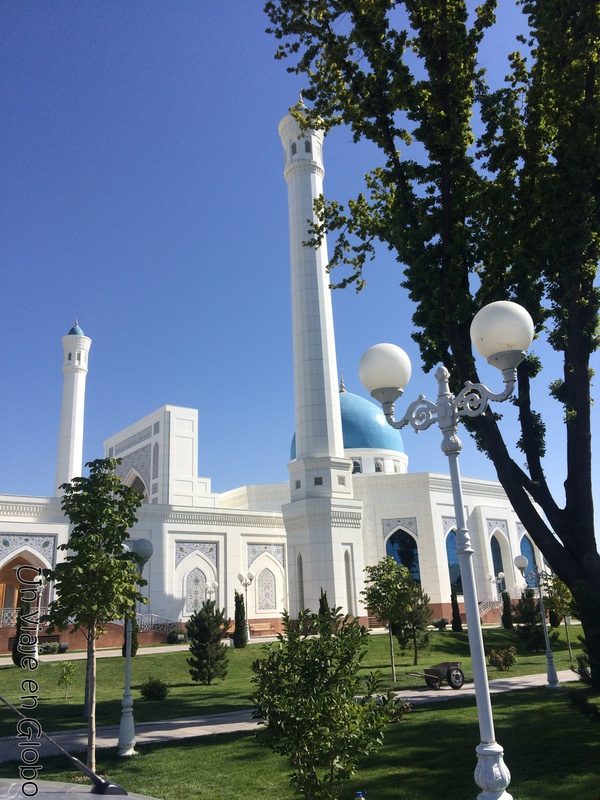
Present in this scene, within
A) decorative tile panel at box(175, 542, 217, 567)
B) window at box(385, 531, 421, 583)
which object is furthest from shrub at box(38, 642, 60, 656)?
window at box(385, 531, 421, 583)

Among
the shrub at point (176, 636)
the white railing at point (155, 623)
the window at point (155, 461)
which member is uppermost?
the window at point (155, 461)

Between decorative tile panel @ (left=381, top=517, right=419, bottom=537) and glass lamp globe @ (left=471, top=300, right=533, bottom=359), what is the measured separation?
90.0 ft

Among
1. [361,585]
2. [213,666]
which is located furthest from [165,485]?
[213,666]

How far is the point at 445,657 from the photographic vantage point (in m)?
21.3

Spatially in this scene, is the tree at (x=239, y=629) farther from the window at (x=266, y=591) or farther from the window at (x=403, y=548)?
the window at (x=403, y=548)

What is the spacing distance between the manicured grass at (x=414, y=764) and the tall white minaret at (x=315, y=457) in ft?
43.4

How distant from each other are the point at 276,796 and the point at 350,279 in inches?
358

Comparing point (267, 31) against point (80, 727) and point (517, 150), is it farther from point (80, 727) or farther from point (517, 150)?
point (80, 727)

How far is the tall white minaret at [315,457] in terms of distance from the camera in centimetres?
2372

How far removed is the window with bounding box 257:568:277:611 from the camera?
2969 cm

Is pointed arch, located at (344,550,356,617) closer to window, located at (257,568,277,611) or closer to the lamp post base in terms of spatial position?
window, located at (257,568,277,611)

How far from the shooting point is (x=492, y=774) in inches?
164

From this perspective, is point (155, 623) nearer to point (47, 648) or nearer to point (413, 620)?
point (47, 648)

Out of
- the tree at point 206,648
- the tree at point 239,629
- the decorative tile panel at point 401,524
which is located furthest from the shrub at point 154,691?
the decorative tile panel at point 401,524
